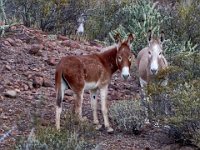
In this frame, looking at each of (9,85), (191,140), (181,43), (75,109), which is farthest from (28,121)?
(181,43)

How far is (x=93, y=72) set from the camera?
28.6 ft

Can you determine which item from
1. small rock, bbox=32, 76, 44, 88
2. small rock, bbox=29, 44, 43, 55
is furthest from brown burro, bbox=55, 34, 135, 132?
small rock, bbox=29, 44, 43, 55

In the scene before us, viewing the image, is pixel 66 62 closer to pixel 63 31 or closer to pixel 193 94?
pixel 193 94

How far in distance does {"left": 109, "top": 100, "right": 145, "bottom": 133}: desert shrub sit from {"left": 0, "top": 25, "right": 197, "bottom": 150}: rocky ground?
12 cm

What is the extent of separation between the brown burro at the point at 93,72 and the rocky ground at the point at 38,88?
0.36 meters

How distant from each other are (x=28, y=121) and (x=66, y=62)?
1.04 m

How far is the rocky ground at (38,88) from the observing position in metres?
8.36

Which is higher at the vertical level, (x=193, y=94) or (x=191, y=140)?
(x=193, y=94)

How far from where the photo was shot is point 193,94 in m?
7.73

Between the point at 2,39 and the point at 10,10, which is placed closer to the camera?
the point at 2,39

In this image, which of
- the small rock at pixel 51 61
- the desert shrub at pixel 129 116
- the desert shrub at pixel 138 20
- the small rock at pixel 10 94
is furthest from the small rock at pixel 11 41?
the desert shrub at pixel 129 116

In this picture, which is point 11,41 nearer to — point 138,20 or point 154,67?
point 154,67

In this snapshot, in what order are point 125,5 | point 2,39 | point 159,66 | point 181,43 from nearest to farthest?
point 159,66
point 2,39
point 181,43
point 125,5

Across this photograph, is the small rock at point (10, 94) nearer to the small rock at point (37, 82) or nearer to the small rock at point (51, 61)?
the small rock at point (37, 82)
